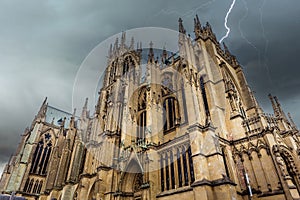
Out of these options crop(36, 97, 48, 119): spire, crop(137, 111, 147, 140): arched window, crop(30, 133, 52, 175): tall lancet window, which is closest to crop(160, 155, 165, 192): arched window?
crop(137, 111, 147, 140): arched window

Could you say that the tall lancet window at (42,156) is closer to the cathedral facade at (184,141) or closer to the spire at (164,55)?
the cathedral facade at (184,141)

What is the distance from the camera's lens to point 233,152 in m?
15.6

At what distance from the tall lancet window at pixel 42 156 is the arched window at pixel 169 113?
31.8m

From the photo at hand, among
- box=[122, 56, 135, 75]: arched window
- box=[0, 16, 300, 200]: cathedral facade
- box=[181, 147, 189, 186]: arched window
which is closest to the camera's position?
box=[0, 16, 300, 200]: cathedral facade

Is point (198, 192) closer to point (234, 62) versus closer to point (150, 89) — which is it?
point (150, 89)

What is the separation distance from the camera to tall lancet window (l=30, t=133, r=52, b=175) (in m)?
39.1

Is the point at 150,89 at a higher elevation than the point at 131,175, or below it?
higher

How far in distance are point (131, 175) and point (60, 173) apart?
16.5 meters

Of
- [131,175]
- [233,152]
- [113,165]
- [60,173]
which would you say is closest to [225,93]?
[233,152]

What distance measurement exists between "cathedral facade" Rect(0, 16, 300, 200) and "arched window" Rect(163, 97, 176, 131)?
10cm

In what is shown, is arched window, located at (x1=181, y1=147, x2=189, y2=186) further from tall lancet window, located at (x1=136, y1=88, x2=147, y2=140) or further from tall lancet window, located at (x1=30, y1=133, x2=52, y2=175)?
tall lancet window, located at (x1=30, y1=133, x2=52, y2=175)

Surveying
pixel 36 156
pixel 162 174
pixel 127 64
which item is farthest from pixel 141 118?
pixel 36 156

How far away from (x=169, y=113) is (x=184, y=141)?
6.04 meters

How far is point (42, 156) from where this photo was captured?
41125 millimetres
